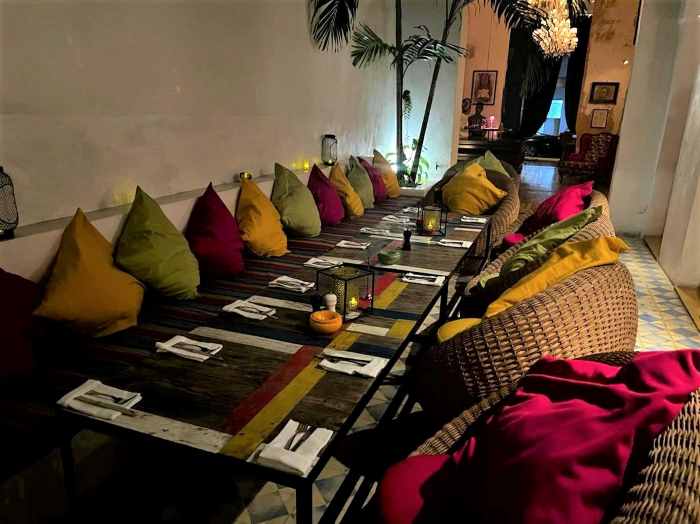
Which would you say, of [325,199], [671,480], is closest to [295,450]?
[671,480]

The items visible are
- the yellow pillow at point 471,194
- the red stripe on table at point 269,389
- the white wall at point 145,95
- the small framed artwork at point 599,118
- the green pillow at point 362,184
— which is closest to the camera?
the red stripe on table at point 269,389

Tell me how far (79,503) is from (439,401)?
1197 millimetres

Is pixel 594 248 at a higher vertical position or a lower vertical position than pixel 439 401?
higher

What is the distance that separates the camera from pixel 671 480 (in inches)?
28.6

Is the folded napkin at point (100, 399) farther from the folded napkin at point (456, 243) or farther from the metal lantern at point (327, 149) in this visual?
the metal lantern at point (327, 149)

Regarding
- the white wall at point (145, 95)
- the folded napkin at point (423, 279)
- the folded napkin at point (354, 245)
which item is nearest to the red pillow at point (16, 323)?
the white wall at point (145, 95)

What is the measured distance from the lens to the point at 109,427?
4.06ft

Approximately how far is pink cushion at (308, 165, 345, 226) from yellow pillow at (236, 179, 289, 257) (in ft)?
2.18

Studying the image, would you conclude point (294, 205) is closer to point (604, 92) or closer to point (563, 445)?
point (563, 445)

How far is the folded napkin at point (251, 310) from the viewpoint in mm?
1854

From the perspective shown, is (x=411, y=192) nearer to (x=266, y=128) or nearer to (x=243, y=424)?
(x=266, y=128)

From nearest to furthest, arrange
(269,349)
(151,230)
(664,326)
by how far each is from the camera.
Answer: (269,349)
(151,230)
(664,326)

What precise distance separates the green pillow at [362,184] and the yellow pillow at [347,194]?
21 centimetres

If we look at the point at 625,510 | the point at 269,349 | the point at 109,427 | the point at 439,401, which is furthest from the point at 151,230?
the point at 625,510
